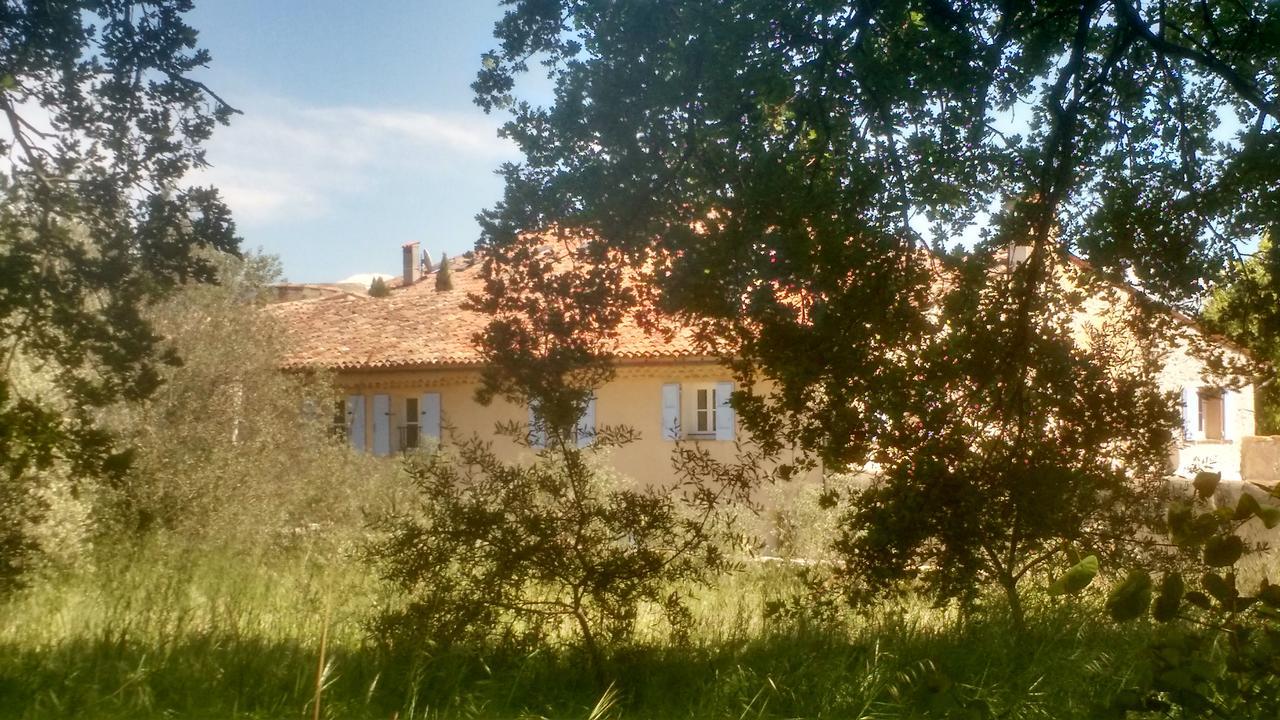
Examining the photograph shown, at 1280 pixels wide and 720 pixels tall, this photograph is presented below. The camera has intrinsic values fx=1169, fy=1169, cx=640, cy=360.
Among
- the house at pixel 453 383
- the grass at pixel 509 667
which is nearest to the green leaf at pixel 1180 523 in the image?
the grass at pixel 509 667

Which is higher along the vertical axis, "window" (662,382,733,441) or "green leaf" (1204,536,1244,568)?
"window" (662,382,733,441)

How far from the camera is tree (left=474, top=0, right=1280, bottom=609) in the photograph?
7492 mm

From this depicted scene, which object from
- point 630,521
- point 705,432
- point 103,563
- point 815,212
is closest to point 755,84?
point 815,212

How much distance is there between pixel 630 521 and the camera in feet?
25.8

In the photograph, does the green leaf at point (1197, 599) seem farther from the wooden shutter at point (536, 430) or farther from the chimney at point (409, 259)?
the chimney at point (409, 259)

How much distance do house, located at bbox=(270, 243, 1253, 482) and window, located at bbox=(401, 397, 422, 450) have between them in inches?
1.0

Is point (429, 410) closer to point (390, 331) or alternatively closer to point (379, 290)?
point (390, 331)

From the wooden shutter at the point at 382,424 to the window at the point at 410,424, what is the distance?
292 millimetres

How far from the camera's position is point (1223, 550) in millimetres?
2039

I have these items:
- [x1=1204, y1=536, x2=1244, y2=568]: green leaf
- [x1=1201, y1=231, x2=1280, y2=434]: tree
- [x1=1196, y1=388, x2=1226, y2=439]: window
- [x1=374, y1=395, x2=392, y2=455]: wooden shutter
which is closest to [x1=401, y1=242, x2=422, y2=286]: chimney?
[x1=374, y1=395, x2=392, y2=455]: wooden shutter

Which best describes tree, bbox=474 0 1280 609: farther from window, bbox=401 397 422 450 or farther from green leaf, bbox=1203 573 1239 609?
window, bbox=401 397 422 450

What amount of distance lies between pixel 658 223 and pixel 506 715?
3368 mm

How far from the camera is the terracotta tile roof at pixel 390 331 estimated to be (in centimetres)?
1959

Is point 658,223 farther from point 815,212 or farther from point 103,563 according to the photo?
point 103,563
